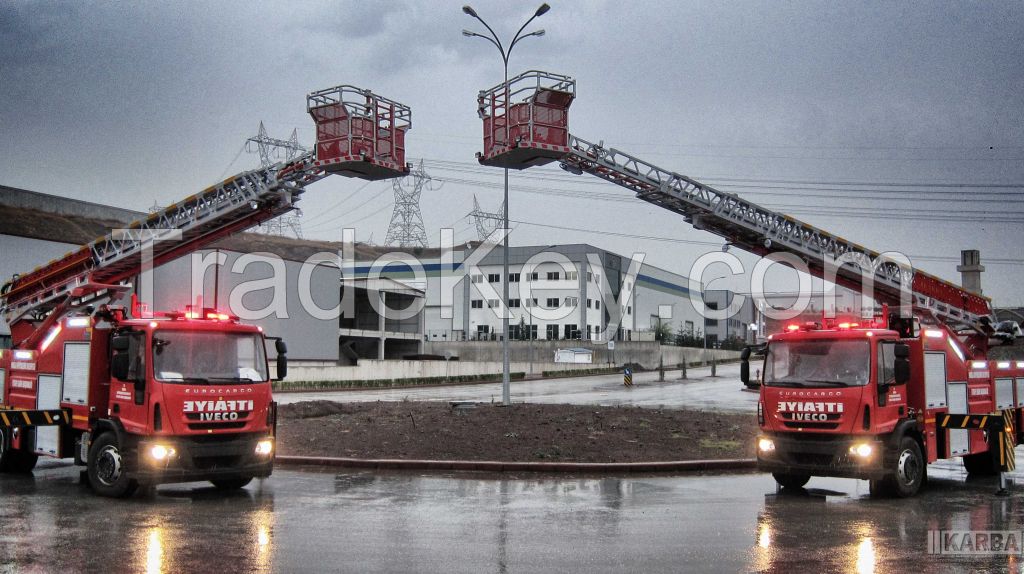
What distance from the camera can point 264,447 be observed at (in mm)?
11969

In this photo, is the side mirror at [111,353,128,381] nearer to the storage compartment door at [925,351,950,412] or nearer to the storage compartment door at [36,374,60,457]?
the storage compartment door at [36,374,60,457]

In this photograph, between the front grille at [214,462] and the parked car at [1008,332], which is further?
the parked car at [1008,332]

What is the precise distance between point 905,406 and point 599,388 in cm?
3348

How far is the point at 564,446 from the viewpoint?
16344 millimetres

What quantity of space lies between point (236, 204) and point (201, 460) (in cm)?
943

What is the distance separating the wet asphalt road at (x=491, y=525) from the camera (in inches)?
312

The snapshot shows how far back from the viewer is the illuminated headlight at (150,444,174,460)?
11117mm

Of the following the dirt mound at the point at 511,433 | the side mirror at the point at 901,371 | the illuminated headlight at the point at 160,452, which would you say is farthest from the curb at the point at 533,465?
the illuminated headlight at the point at 160,452

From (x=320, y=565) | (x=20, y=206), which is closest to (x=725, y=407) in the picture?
(x=320, y=565)

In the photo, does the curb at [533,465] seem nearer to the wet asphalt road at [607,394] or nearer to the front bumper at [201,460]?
the front bumper at [201,460]

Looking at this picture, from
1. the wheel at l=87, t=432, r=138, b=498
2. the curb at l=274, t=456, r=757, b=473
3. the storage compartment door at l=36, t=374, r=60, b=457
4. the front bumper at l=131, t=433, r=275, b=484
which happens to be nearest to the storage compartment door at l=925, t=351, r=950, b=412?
the curb at l=274, t=456, r=757, b=473

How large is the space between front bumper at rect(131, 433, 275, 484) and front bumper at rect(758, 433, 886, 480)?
757 cm

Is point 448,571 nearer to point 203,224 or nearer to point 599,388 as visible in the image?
point 203,224

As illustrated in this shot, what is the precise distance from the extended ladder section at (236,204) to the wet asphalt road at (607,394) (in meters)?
11.1
